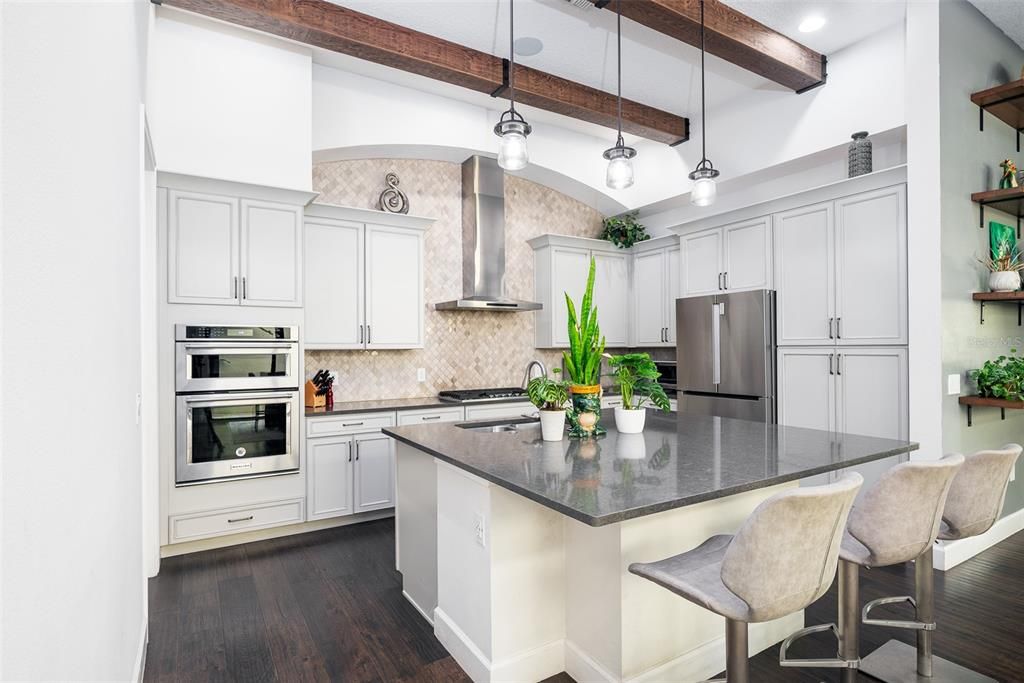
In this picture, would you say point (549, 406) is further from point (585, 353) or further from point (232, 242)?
point (232, 242)

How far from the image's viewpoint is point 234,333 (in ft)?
12.0

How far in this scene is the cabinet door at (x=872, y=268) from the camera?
3.63 m

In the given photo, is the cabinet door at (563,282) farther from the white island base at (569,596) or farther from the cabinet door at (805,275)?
the white island base at (569,596)

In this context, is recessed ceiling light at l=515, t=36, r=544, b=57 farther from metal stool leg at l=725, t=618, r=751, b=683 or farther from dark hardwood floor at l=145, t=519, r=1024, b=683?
metal stool leg at l=725, t=618, r=751, b=683

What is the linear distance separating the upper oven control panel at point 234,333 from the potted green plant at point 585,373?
2.18 metres

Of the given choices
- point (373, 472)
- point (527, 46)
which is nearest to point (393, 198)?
point (527, 46)

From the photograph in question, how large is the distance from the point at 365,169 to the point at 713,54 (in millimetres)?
2893

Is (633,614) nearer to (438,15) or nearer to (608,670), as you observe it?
(608,670)

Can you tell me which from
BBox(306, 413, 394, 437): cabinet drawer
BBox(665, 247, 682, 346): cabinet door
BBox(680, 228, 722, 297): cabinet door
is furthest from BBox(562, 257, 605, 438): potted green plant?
BBox(665, 247, 682, 346): cabinet door

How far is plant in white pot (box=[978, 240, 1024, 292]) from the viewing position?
136 inches

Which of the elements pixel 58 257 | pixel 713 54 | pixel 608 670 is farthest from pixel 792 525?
pixel 713 54

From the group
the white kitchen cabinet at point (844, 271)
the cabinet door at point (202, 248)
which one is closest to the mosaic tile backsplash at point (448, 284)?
the cabinet door at point (202, 248)

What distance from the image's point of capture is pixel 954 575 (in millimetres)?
3113

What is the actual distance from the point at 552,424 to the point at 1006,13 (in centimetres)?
399
